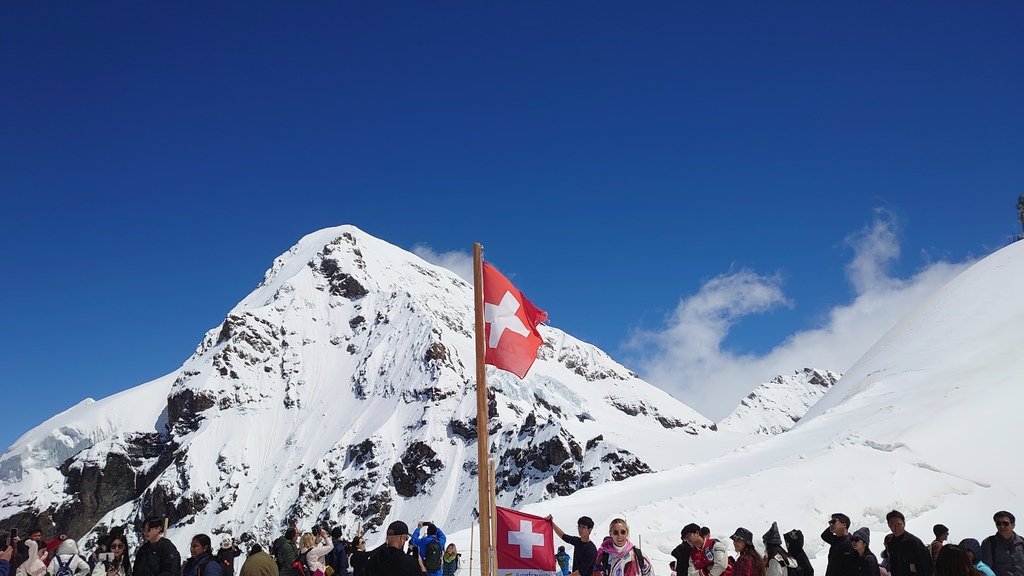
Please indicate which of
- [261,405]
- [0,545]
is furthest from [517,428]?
[0,545]

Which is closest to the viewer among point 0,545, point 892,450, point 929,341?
point 0,545

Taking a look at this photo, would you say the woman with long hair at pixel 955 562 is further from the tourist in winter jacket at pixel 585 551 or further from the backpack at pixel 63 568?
the backpack at pixel 63 568

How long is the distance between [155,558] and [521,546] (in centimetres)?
455

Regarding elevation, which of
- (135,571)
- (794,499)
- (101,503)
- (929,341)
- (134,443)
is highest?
(134,443)

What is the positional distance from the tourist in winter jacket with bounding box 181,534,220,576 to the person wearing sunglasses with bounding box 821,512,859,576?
7657mm

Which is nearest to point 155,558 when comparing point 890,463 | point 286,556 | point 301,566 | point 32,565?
point 286,556

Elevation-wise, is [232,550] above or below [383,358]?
below

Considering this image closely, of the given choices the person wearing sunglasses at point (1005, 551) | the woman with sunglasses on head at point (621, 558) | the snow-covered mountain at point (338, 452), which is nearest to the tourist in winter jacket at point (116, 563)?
the woman with sunglasses on head at point (621, 558)

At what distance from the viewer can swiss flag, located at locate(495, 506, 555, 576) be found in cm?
983

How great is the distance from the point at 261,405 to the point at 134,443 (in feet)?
121

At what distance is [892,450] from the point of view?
84.1 ft

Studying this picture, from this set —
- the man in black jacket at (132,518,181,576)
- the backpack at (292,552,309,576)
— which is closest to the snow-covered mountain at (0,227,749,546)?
the backpack at (292,552,309,576)

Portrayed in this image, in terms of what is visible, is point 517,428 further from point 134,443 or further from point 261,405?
point 134,443

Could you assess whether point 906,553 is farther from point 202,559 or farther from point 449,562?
point 449,562
